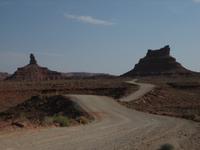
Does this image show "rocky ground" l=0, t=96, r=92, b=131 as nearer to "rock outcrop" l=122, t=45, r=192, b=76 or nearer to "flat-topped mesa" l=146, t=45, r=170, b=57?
"rock outcrop" l=122, t=45, r=192, b=76

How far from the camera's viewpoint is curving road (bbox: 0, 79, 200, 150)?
18.8 metres

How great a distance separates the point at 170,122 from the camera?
30547 millimetres

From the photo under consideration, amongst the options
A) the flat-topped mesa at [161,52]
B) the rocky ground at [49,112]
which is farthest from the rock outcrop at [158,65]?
the rocky ground at [49,112]

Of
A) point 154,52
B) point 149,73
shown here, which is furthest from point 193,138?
point 154,52

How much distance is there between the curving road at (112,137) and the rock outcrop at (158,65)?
136m

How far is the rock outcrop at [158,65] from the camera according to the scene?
16966cm

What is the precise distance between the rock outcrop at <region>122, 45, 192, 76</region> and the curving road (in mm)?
135734

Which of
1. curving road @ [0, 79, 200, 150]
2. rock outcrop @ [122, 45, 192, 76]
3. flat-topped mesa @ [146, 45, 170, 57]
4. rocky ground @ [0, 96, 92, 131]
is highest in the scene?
flat-topped mesa @ [146, 45, 170, 57]

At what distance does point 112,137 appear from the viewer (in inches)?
870

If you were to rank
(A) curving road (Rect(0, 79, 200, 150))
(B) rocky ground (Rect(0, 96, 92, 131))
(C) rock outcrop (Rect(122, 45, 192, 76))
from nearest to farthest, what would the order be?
(A) curving road (Rect(0, 79, 200, 150)) < (B) rocky ground (Rect(0, 96, 92, 131)) < (C) rock outcrop (Rect(122, 45, 192, 76))

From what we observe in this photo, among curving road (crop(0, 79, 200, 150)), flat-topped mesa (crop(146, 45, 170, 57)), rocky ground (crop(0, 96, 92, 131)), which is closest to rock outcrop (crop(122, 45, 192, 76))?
flat-topped mesa (crop(146, 45, 170, 57))

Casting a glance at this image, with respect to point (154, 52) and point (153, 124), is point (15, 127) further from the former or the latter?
point (154, 52)

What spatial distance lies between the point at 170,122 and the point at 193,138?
725cm

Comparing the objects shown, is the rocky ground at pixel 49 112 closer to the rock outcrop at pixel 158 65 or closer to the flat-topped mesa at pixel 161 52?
the rock outcrop at pixel 158 65
